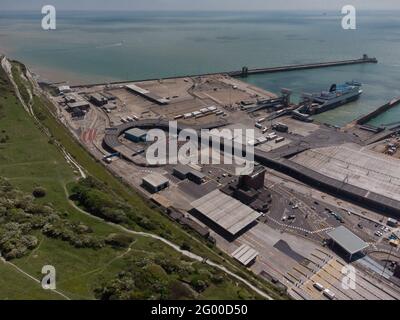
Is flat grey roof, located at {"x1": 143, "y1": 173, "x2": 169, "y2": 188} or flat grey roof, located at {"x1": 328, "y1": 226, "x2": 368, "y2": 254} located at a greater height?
flat grey roof, located at {"x1": 143, "y1": 173, "x2": 169, "y2": 188}

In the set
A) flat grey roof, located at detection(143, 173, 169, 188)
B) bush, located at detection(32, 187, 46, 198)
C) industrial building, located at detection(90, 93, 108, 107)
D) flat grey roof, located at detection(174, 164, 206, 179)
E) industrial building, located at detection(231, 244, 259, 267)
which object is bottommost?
industrial building, located at detection(231, 244, 259, 267)

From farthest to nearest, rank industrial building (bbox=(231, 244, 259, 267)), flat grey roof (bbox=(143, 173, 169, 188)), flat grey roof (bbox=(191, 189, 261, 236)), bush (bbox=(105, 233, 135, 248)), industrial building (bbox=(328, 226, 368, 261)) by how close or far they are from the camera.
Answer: flat grey roof (bbox=(143, 173, 169, 188)) → flat grey roof (bbox=(191, 189, 261, 236)) → industrial building (bbox=(328, 226, 368, 261)) → industrial building (bbox=(231, 244, 259, 267)) → bush (bbox=(105, 233, 135, 248))

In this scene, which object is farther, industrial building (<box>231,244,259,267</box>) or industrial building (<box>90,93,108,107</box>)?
industrial building (<box>90,93,108,107</box>)

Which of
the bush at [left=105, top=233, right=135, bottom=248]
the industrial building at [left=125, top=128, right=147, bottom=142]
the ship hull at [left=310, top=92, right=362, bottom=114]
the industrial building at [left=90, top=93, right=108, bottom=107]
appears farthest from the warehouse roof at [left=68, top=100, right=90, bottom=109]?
the ship hull at [left=310, top=92, right=362, bottom=114]

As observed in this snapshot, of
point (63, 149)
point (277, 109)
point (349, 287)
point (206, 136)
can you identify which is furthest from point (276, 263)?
point (277, 109)

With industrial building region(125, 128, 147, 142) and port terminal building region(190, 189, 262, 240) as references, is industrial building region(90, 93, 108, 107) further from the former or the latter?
port terminal building region(190, 189, 262, 240)

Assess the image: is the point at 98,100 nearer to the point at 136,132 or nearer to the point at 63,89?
the point at 63,89
